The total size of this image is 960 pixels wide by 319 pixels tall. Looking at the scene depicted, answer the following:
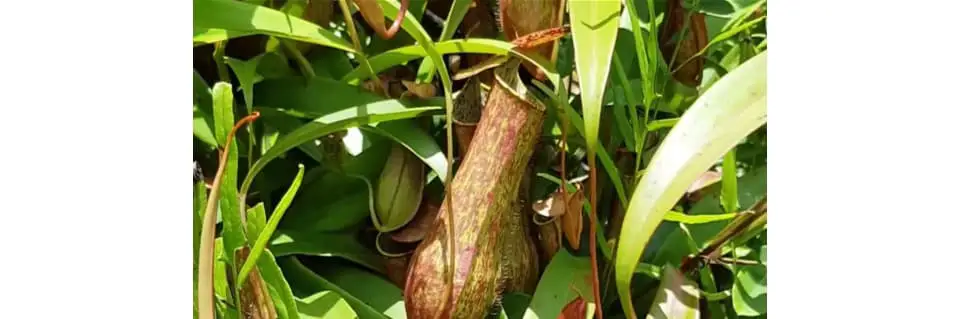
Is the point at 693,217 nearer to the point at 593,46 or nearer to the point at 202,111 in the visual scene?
the point at 593,46

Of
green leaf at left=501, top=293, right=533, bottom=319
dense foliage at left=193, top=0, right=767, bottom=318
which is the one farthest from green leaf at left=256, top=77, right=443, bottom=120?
green leaf at left=501, top=293, right=533, bottom=319

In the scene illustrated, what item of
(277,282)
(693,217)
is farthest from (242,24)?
(693,217)

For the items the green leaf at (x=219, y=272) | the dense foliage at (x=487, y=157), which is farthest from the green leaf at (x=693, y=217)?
the green leaf at (x=219, y=272)

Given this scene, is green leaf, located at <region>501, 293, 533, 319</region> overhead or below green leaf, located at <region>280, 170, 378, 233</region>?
below

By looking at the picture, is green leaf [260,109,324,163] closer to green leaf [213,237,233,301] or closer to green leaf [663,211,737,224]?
green leaf [213,237,233,301]

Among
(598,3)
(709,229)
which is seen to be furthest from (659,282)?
(598,3)
